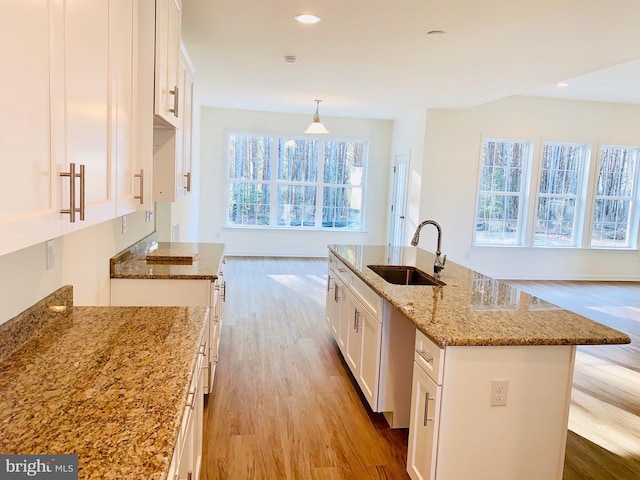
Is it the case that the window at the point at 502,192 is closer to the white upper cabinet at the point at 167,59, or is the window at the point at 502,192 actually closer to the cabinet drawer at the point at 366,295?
the cabinet drawer at the point at 366,295

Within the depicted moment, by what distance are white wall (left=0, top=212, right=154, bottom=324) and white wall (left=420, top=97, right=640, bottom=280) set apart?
5052 mm

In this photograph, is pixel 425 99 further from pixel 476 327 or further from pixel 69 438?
pixel 69 438

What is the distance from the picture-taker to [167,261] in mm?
3236

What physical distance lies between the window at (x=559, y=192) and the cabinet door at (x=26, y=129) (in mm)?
7673

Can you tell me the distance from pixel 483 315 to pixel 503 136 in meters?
5.83

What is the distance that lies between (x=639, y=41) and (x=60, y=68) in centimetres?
399

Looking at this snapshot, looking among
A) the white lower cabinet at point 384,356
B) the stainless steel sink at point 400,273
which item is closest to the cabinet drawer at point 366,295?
the white lower cabinet at point 384,356

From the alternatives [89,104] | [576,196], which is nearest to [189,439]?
[89,104]

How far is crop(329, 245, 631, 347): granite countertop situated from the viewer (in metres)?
1.92

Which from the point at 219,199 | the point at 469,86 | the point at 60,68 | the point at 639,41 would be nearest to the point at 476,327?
the point at 60,68

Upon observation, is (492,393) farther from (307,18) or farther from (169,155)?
(307,18)

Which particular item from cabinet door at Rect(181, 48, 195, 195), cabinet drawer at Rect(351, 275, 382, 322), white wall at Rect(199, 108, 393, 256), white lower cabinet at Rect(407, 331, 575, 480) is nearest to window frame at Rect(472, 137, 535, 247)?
white wall at Rect(199, 108, 393, 256)

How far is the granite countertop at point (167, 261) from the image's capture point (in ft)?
9.19

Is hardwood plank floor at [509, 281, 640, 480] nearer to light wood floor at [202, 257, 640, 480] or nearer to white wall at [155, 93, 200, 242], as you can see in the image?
light wood floor at [202, 257, 640, 480]
